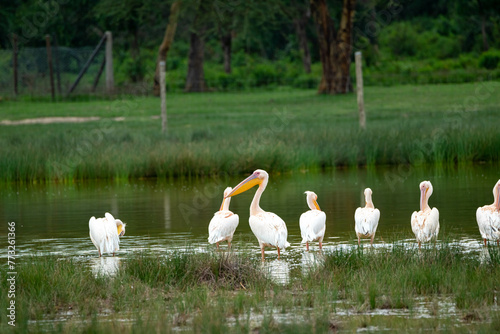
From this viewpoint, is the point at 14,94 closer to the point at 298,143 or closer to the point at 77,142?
the point at 77,142

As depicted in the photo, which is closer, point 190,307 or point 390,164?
point 190,307

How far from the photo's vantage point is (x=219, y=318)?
18.9 ft

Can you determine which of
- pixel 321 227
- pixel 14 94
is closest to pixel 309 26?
pixel 14 94

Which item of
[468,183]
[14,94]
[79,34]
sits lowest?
[468,183]

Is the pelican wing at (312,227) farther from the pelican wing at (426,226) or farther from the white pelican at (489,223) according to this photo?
the white pelican at (489,223)

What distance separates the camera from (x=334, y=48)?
31.5 meters

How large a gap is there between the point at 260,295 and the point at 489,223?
3.39m

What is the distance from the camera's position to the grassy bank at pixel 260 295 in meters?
5.73

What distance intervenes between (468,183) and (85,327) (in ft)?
34.3

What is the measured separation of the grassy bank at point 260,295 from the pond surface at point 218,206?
0.89 metres

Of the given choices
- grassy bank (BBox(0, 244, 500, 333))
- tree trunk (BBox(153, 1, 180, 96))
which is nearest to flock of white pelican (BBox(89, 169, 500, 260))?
grassy bank (BBox(0, 244, 500, 333))

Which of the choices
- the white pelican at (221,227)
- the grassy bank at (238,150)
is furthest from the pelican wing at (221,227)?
the grassy bank at (238,150)

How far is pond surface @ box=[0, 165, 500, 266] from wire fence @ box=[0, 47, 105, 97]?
13.9 metres

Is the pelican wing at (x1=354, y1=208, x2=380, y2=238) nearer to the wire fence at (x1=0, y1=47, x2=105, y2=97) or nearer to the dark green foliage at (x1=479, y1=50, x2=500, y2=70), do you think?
the wire fence at (x1=0, y1=47, x2=105, y2=97)
